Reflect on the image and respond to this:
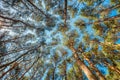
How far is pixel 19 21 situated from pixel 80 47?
5.28 meters

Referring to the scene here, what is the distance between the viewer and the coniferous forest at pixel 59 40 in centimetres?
1176

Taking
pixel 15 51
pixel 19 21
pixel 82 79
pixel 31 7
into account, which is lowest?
pixel 82 79

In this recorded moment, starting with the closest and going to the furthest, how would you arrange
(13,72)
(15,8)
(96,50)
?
(15,8)
(13,72)
(96,50)

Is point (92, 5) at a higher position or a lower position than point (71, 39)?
higher

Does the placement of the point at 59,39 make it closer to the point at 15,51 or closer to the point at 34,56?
the point at 34,56

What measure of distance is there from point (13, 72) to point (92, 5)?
7425mm

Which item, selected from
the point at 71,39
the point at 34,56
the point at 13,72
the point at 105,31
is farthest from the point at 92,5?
the point at 13,72

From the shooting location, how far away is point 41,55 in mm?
14062

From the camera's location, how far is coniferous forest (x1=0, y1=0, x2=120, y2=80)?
1176cm

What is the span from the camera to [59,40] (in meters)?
14.2

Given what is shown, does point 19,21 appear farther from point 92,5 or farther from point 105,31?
point 105,31

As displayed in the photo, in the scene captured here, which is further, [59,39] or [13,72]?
[59,39]

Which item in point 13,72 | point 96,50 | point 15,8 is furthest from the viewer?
point 96,50

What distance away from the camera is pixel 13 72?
12.8m
